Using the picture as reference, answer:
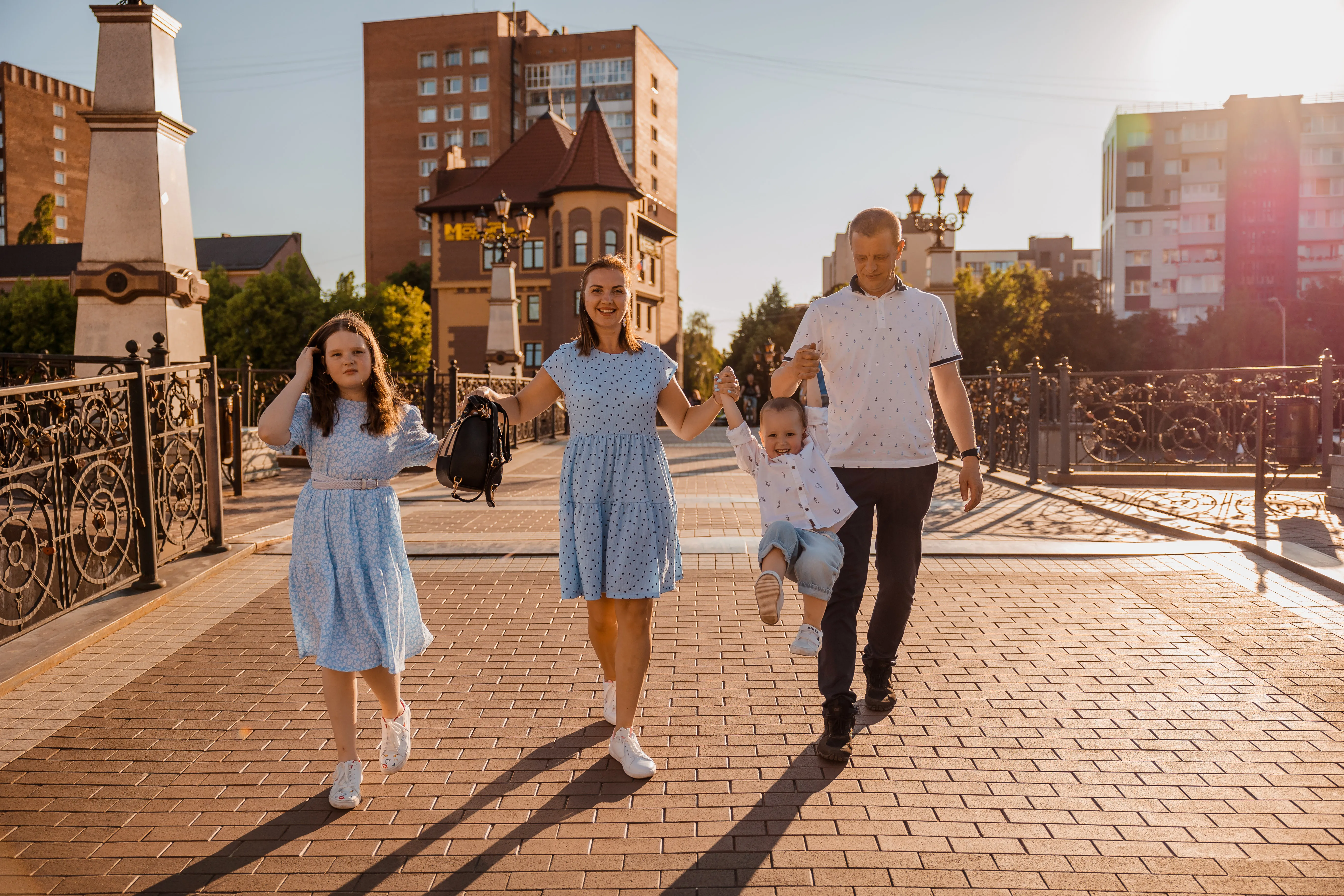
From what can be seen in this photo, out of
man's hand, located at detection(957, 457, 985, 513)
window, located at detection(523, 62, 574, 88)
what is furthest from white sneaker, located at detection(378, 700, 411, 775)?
window, located at detection(523, 62, 574, 88)

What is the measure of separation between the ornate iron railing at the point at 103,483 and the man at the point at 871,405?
417cm

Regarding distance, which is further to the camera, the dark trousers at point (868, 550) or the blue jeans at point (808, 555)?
the dark trousers at point (868, 550)

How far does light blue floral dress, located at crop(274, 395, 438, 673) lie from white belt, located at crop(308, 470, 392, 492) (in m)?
Answer: 0.01

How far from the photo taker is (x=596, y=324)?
403 centimetres

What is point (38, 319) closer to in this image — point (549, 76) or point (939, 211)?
point (549, 76)

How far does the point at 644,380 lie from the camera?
3965mm

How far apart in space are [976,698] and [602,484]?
6.89 feet

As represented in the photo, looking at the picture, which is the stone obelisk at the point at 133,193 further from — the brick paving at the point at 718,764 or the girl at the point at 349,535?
the girl at the point at 349,535

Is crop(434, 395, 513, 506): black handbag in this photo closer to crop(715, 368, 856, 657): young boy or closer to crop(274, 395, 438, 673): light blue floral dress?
crop(274, 395, 438, 673): light blue floral dress

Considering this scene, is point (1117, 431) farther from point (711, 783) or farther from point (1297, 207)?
point (1297, 207)

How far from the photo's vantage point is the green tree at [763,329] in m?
75.8

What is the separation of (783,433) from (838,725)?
1150mm

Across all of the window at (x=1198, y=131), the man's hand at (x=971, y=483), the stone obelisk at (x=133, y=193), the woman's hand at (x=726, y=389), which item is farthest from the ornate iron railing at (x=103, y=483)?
the window at (x=1198, y=131)

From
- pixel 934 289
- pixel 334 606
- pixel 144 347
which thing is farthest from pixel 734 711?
pixel 934 289
